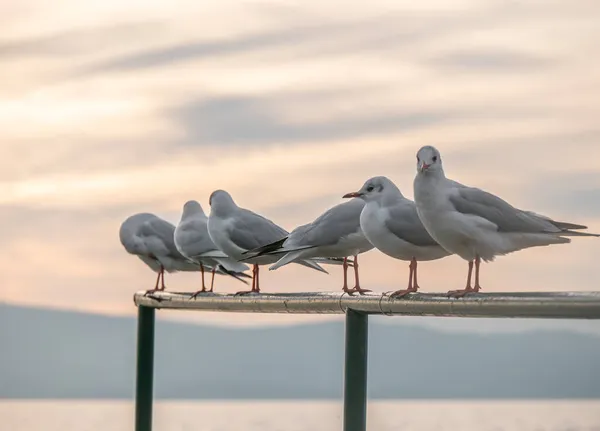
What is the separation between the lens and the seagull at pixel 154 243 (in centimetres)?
1650

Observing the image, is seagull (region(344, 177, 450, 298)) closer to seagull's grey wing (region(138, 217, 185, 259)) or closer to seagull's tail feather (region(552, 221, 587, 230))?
seagull's tail feather (region(552, 221, 587, 230))

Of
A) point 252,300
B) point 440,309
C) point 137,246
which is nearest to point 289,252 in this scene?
point 252,300

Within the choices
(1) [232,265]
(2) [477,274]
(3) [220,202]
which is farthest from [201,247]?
(2) [477,274]

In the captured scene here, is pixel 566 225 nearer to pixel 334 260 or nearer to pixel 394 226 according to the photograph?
pixel 394 226

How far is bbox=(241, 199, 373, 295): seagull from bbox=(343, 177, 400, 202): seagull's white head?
884 mm

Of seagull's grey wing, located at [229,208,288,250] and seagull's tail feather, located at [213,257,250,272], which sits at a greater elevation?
seagull's grey wing, located at [229,208,288,250]

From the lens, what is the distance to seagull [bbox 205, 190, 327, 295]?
12.7m

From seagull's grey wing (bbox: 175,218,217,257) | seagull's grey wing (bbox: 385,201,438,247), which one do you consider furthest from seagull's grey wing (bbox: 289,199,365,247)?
seagull's grey wing (bbox: 175,218,217,257)

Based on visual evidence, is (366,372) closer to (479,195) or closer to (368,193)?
(479,195)

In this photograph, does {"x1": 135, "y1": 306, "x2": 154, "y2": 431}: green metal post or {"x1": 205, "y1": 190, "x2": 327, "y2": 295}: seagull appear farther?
{"x1": 205, "y1": 190, "x2": 327, "y2": 295}: seagull

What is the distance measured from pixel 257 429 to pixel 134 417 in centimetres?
3572

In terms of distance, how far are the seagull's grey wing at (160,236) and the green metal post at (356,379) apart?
10471 mm

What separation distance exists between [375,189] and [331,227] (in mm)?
961

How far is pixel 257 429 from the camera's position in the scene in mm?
44281
